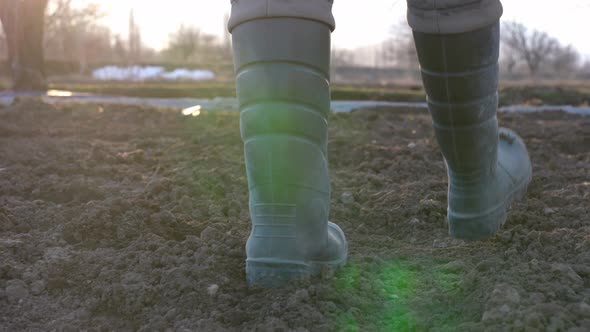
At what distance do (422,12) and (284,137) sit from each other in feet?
1.41

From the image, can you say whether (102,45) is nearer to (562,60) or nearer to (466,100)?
(562,60)

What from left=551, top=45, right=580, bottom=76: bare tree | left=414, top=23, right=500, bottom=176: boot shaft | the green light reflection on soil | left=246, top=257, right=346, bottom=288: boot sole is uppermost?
left=551, top=45, right=580, bottom=76: bare tree

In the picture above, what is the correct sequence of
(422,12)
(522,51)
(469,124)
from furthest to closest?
(522,51) → (469,124) → (422,12)

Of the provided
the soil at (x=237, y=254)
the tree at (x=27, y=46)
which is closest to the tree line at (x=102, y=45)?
the tree at (x=27, y=46)

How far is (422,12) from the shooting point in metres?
1.41

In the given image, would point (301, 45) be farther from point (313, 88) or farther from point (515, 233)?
point (515, 233)

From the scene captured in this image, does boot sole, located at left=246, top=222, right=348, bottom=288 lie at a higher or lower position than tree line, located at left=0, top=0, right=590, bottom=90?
lower

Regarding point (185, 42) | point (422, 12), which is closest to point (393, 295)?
point (422, 12)

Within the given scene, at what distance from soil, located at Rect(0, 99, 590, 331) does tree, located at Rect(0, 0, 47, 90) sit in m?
9.33

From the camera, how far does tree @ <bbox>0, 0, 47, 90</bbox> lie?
38.0 feet

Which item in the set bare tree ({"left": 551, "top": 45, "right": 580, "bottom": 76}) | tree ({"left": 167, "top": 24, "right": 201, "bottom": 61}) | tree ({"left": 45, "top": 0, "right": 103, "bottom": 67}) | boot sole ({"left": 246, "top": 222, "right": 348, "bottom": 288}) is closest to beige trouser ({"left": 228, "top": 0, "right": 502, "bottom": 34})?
boot sole ({"left": 246, "top": 222, "right": 348, "bottom": 288})

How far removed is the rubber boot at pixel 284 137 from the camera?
4.24 ft

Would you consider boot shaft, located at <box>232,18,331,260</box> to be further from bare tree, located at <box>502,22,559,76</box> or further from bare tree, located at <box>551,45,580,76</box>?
bare tree, located at <box>551,45,580,76</box>

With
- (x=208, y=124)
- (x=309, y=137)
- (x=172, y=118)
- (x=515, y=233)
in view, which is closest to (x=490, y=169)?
(x=515, y=233)
